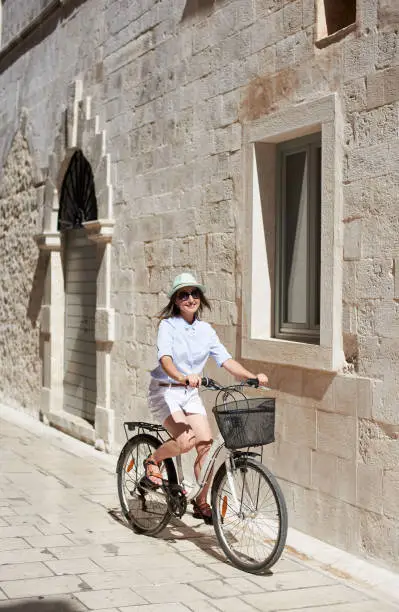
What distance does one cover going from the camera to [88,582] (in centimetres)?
500

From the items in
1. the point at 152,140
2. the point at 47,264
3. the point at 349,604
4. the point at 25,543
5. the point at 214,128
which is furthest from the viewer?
the point at 47,264

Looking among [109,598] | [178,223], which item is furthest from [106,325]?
[109,598]

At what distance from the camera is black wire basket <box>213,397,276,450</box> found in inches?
196

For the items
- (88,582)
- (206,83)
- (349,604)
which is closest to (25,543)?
(88,582)

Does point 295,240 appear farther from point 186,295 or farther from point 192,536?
point 192,536

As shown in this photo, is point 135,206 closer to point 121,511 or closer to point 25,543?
point 121,511

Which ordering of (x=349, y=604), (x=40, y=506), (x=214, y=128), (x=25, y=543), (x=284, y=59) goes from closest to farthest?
1. (x=349, y=604)
2. (x=25, y=543)
3. (x=284, y=59)
4. (x=40, y=506)
5. (x=214, y=128)

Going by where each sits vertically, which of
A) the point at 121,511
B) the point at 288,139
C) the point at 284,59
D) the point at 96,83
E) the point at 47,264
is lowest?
the point at 121,511

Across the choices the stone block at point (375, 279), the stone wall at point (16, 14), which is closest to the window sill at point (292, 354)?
the stone block at point (375, 279)

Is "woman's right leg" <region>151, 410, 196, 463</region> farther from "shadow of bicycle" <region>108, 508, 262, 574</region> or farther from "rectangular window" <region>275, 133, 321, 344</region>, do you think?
"rectangular window" <region>275, 133, 321, 344</region>

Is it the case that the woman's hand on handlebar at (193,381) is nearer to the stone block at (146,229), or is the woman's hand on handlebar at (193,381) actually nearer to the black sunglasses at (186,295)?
the black sunglasses at (186,295)

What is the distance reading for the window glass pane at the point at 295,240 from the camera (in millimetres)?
6574

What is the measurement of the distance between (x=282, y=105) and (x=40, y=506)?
3.36 metres

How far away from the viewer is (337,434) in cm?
581
